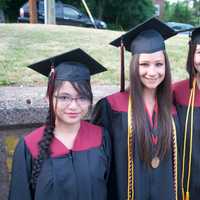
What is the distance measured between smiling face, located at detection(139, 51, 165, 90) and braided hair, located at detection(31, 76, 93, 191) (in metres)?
0.36

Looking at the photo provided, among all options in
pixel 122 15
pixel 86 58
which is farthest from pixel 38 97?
pixel 122 15

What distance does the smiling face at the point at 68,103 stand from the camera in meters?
2.83

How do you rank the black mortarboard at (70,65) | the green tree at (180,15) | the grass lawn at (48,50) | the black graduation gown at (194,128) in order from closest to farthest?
the black mortarboard at (70,65) < the black graduation gown at (194,128) < the grass lawn at (48,50) < the green tree at (180,15)

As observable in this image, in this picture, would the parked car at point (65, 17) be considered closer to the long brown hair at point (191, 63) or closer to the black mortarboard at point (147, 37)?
the black mortarboard at point (147, 37)

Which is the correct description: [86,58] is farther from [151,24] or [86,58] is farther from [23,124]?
[23,124]

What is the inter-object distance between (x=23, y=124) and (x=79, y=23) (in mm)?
15942

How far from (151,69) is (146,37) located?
13.5 inches

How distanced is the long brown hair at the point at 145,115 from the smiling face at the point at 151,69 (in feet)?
0.10

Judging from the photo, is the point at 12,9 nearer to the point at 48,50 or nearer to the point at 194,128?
the point at 48,50

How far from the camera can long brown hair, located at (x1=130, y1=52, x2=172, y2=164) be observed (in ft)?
9.77

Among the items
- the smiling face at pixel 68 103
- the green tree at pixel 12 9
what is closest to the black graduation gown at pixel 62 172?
the smiling face at pixel 68 103

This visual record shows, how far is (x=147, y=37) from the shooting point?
3.21 metres

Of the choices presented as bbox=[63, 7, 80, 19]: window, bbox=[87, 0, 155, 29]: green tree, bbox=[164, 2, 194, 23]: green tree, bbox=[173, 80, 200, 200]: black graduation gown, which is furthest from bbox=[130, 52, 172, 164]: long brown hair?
bbox=[164, 2, 194, 23]: green tree

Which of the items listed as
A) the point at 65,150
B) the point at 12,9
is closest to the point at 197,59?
the point at 65,150
